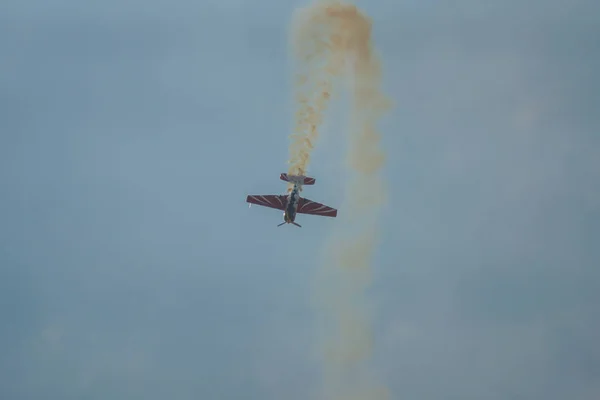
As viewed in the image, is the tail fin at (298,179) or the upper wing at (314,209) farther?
the upper wing at (314,209)

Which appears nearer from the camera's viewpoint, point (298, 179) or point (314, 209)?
point (298, 179)

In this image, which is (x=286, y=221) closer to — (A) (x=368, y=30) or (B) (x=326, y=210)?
(B) (x=326, y=210)

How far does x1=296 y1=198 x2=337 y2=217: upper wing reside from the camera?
15188 centimetres

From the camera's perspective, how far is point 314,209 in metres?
153

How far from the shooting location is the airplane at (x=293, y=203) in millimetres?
146875

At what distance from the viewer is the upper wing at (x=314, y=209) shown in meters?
152

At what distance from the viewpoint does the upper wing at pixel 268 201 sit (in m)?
152

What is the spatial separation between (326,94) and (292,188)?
1178cm

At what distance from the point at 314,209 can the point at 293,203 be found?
3899mm

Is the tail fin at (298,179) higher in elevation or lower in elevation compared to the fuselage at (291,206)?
higher

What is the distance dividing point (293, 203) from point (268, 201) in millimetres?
3503

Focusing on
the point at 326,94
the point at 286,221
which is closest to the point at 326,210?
the point at 286,221

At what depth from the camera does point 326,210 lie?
6048 inches

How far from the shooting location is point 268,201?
499 ft
